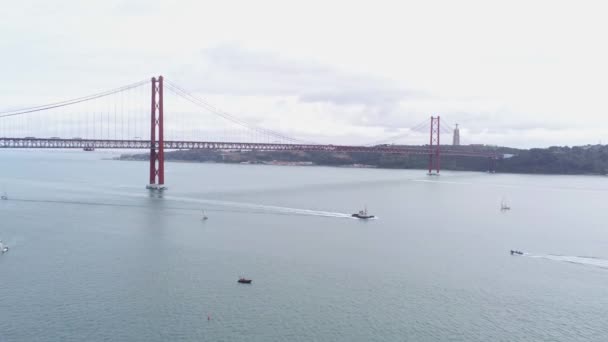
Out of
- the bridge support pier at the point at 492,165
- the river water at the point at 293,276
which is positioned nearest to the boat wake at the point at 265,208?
the river water at the point at 293,276

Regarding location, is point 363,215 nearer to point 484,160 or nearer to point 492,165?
point 492,165

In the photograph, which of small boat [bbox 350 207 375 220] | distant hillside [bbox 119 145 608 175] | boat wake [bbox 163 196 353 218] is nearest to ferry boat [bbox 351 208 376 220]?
small boat [bbox 350 207 375 220]

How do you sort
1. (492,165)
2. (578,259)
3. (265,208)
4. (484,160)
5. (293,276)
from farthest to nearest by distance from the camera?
(484,160)
(492,165)
(265,208)
(578,259)
(293,276)

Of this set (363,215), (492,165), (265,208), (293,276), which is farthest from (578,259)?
(492,165)

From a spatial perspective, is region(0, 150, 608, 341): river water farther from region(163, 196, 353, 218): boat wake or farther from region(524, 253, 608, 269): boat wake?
region(163, 196, 353, 218): boat wake

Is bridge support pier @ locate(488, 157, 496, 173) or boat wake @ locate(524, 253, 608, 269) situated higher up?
bridge support pier @ locate(488, 157, 496, 173)

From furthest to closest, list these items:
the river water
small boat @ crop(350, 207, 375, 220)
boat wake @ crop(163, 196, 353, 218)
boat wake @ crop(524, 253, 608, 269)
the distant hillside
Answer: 1. the distant hillside
2. boat wake @ crop(163, 196, 353, 218)
3. small boat @ crop(350, 207, 375, 220)
4. boat wake @ crop(524, 253, 608, 269)
5. the river water

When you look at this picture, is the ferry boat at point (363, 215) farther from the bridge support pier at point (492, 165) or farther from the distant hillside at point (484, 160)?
the bridge support pier at point (492, 165)
